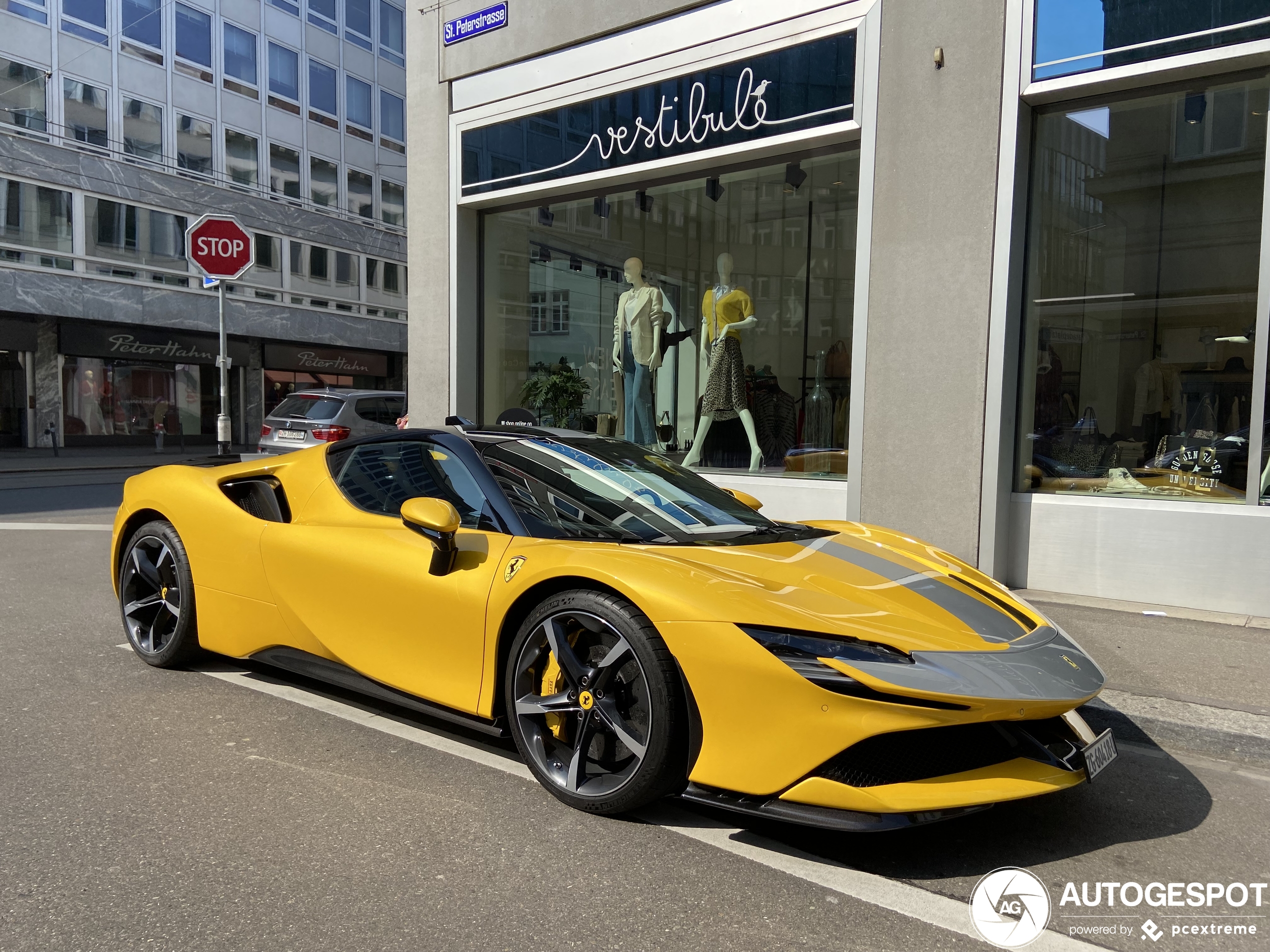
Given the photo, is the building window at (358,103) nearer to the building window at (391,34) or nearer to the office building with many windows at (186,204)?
the office building with many windows at (186,204)

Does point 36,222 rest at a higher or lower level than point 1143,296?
higher

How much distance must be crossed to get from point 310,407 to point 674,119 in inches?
259

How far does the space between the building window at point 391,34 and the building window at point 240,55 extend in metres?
5.32

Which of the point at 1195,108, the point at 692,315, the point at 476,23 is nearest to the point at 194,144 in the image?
the point at 476,23

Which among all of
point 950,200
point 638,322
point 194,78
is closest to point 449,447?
point 950,200

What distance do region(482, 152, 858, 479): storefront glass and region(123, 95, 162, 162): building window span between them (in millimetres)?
19330

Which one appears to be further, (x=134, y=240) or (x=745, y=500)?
(x=134, y=240)

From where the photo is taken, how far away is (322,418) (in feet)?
41.4

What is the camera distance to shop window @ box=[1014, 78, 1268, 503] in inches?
256

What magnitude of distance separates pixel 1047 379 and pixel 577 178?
16.9 feet

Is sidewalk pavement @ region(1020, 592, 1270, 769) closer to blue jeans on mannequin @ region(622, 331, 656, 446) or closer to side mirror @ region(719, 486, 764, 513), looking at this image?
side mirror @ region(719, 486, 764, 513)

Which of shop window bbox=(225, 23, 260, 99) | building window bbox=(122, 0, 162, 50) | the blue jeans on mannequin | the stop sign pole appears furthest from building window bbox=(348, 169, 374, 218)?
the blue jeans on mannequin

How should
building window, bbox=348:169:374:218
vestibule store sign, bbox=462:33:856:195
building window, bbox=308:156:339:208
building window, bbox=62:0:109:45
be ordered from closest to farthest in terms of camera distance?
vestibule store sign, bbox=462:33:856:195, building window, bbox=62:0:109:45, building window, bbox=308:156:339:208, building window, bbox=348:169:374:218

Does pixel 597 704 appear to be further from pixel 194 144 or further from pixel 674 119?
pixel 194 144
